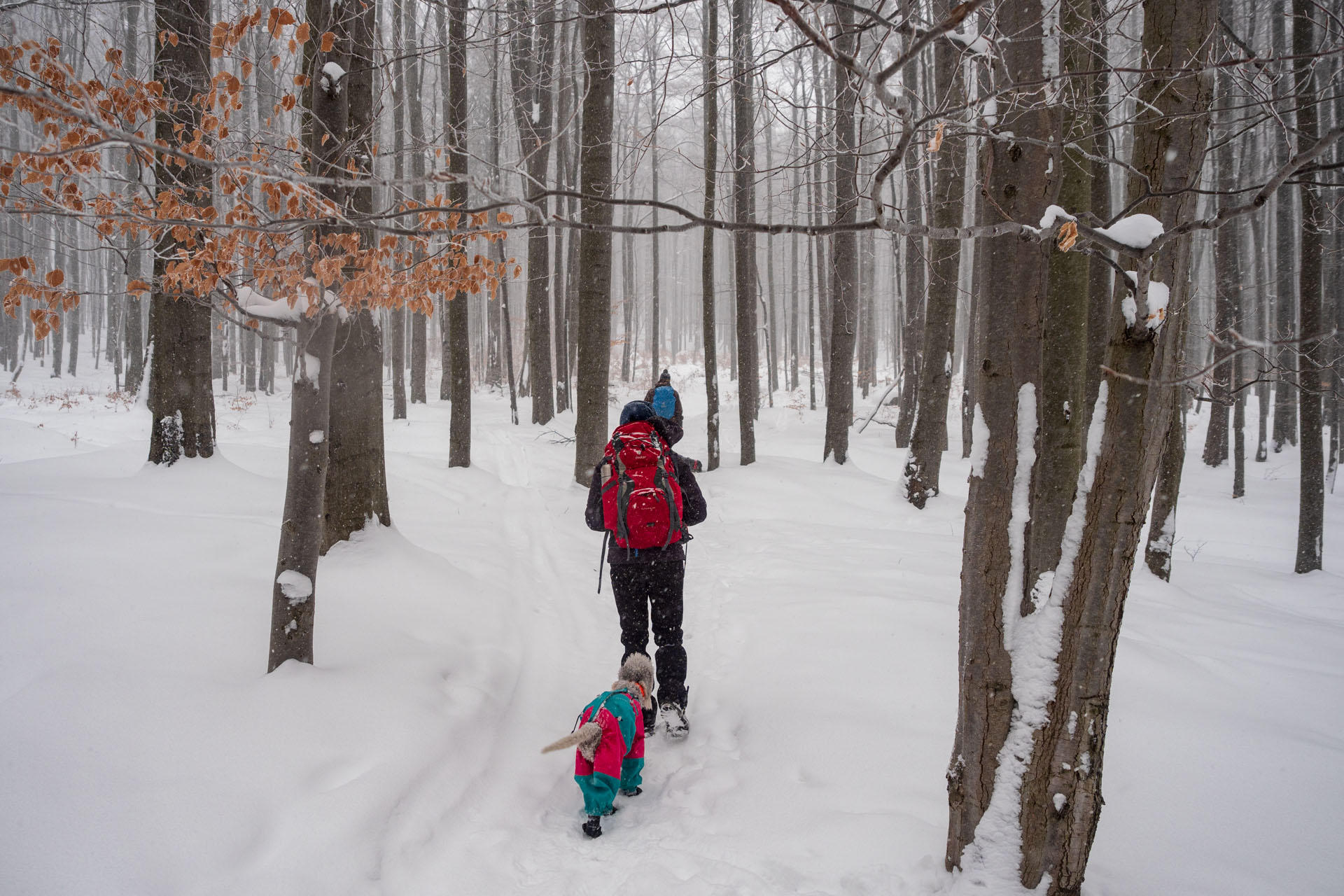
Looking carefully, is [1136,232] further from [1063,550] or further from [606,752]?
[606,752]

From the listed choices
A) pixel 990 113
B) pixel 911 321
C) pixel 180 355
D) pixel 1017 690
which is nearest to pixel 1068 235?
pixel 990 113

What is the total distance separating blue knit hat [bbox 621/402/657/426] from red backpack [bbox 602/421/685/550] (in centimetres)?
8

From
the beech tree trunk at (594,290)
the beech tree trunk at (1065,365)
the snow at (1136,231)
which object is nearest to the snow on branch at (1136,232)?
the snow at (1136,231)

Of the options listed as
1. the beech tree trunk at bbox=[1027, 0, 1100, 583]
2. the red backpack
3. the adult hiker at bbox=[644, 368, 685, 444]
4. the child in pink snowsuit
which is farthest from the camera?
the beech tree trunk at bbox=[1027, 0, 1100, 583]

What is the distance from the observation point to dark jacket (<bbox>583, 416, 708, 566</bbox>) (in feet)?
12.9

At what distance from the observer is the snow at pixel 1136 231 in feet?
6.91

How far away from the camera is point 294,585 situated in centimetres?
360

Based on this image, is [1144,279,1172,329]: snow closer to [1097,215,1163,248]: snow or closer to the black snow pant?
[1097,215,1163,248]: snow

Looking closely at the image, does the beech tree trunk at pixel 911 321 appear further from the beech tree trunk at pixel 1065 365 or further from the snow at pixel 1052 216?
the snow at pixel 1052 216

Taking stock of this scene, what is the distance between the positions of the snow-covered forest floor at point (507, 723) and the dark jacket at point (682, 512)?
1.09m

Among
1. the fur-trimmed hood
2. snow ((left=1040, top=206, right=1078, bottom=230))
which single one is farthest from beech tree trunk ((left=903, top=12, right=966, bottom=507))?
snow ((left=1040, top=206, right=1078, bottom=230))

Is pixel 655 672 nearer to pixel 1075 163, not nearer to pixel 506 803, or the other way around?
pixel 506 803

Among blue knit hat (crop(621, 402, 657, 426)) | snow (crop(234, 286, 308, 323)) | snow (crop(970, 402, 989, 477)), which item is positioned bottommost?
snow (crop(970, 402, 989, 477))

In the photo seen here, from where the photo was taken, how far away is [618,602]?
13.6 ft
